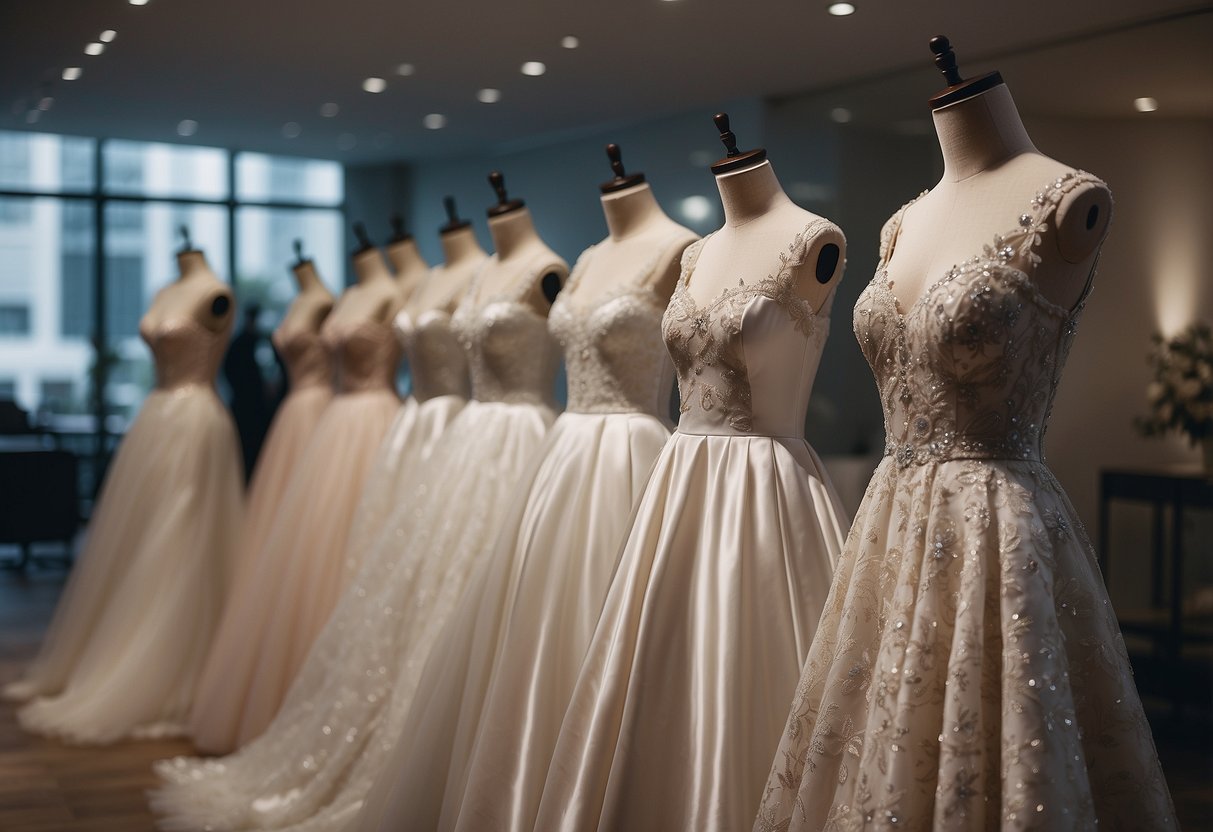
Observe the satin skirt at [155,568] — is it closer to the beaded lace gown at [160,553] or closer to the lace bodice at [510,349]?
the beaded lace gown at [160,553]

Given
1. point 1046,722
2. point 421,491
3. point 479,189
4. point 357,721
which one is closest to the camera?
point 1046,722

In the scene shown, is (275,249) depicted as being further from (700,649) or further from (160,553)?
(700,649)

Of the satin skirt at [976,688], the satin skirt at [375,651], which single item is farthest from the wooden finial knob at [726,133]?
the satin skirt at [375,651]

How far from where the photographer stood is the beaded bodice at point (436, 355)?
439 centimetres

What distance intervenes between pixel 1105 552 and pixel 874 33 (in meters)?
2.19

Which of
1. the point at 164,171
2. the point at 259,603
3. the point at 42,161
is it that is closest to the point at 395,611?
the point at 259,603

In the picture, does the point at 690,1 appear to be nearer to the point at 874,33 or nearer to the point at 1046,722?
the point at 874,33

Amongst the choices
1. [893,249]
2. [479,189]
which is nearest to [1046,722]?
[893,249]

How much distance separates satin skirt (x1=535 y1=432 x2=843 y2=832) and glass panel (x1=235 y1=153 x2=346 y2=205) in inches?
304

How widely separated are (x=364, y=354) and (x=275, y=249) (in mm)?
5471

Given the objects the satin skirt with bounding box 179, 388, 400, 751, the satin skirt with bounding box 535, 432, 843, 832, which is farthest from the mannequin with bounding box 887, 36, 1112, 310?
the satin skirt with bounding box 179, 388, 400, 751

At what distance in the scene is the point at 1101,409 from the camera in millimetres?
4793

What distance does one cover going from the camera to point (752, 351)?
259cm

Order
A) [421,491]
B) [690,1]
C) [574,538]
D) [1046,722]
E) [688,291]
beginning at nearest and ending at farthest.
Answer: [1046,722] < [688,291] < [574,538] < [421,491] < [690,1]
